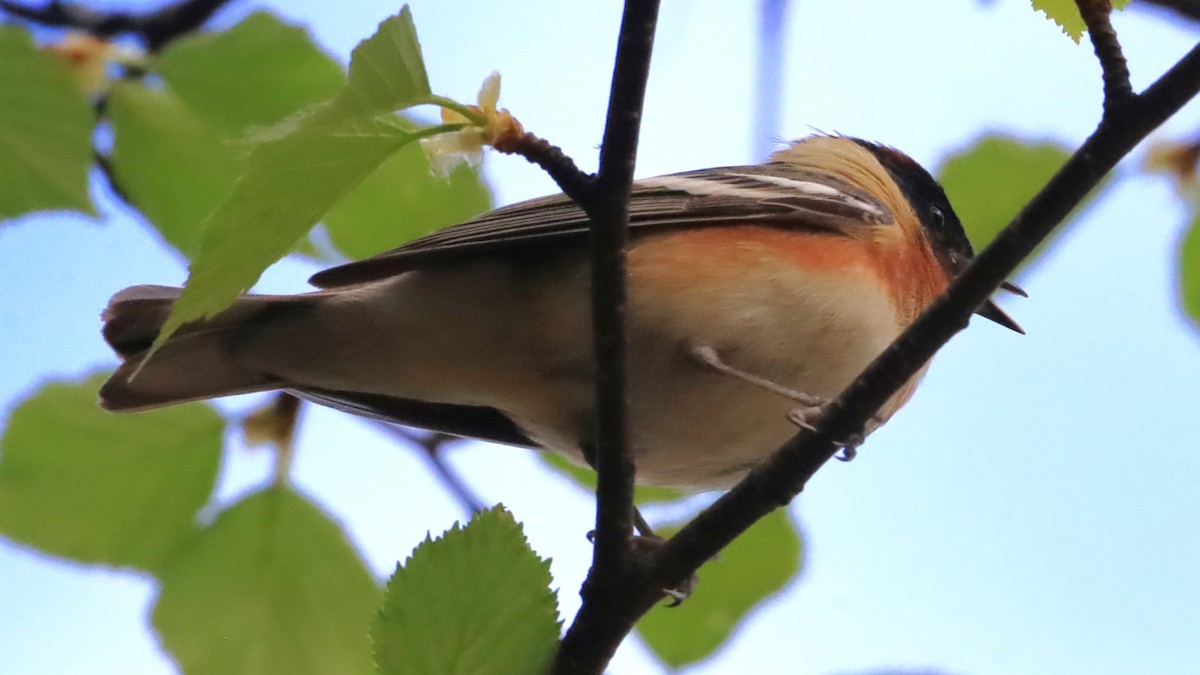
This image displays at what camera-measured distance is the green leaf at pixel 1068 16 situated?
6.75 feet

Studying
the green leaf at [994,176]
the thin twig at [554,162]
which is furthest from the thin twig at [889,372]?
the green leaf at [994,176]

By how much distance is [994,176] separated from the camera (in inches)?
A: 132

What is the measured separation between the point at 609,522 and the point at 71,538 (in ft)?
5.06

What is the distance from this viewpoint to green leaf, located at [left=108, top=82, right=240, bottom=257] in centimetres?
328

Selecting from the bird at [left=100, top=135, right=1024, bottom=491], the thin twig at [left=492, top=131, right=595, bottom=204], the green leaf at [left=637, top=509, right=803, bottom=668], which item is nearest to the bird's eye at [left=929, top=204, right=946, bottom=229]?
the bird at [left=100, top=135, right=1024, bottom=491]

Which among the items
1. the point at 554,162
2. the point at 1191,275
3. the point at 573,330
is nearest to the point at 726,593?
the point at 573,330

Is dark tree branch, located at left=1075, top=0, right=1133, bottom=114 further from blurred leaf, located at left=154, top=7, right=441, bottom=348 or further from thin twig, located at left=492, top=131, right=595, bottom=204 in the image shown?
blurred leaf, located at left=154, top=7, right=441, bottom=348

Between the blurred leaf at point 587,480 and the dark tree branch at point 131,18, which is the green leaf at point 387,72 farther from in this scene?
the dark tree branch at point 131,18

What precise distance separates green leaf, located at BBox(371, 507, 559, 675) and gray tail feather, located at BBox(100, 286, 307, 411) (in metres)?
1.39

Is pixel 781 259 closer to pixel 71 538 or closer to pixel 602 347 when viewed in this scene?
pixel 602 347

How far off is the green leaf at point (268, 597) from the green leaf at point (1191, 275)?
2.22m

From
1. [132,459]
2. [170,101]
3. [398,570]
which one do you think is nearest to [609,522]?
[398,570]

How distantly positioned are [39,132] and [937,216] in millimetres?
3114

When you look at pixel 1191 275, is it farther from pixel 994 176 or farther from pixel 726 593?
pixel 726 593
